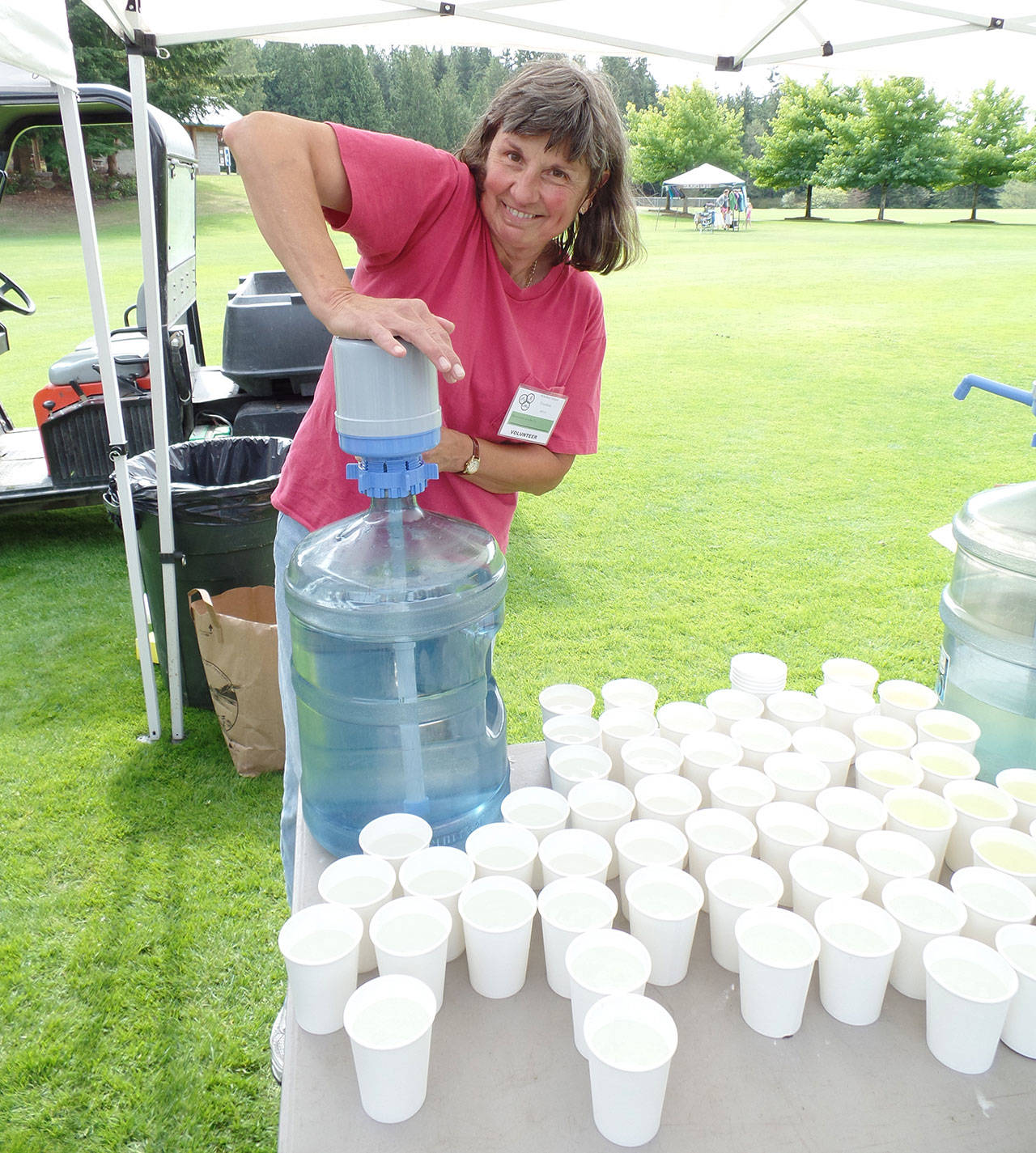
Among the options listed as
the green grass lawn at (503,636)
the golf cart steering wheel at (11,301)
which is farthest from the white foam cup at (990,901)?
the golf cart steering wheel at (11,301)

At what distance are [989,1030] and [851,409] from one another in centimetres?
895

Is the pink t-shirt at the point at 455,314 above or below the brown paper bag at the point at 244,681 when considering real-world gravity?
above

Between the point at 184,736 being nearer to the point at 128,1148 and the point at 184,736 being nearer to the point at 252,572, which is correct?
the point at 252,572

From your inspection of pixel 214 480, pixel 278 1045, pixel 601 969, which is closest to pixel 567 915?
pixel 601 969

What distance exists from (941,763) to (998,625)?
370mm

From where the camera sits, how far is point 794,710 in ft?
5.56

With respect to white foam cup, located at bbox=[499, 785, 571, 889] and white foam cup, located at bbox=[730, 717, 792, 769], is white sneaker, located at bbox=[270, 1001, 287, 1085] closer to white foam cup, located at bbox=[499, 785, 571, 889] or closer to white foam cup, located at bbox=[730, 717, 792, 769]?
white foam cup, located at bbox=[499, 785, 571, 889]

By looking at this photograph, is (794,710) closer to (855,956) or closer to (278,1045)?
(855,956)

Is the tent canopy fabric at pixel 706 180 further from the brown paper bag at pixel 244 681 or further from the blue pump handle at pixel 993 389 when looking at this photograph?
the blue pump handle at pixel 993 389

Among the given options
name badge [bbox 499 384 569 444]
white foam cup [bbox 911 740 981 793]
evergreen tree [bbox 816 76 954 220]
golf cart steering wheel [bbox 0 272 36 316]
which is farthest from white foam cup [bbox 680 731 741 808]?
evergreen tree [bbox 816 76 954 220]

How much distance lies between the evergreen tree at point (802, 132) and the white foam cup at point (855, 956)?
50.0 m

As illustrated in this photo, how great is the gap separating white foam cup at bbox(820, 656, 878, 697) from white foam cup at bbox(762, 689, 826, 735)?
0.12 m

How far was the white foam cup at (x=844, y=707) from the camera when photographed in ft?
5.56

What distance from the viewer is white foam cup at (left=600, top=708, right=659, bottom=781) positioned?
1.61 metres
